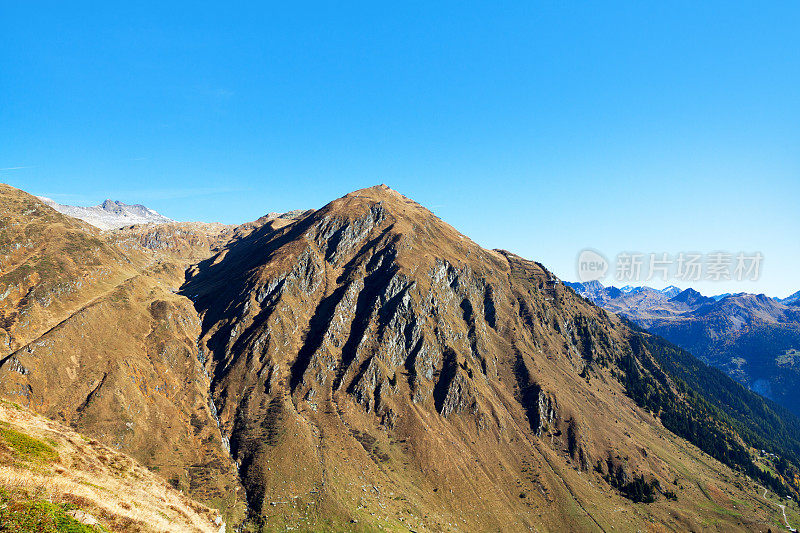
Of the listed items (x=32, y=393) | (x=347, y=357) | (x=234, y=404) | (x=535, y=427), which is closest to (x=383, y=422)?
(x=347, y=357)

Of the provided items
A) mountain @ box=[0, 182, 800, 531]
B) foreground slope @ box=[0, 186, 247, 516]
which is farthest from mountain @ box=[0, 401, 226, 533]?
foreground slope @ box=[0, 186, 247, 516]

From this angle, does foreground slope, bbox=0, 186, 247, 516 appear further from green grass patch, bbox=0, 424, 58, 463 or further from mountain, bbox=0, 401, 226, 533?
green grass patch, bbox=0, 424, 58, 463

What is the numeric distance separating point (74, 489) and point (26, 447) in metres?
13.5

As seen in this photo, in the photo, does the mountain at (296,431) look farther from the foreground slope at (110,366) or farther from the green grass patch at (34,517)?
the green grass patch at (34,517)

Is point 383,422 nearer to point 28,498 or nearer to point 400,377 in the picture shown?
point 400,377

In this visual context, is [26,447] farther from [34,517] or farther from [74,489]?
[34,517]

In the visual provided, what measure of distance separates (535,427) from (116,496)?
203 m

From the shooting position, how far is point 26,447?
1731 inches

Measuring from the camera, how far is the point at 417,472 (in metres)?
159

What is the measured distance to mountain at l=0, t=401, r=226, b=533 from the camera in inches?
1177

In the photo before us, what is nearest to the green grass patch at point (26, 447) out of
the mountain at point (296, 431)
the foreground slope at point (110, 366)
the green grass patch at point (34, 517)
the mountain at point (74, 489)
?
the mountain at point (74, 489)

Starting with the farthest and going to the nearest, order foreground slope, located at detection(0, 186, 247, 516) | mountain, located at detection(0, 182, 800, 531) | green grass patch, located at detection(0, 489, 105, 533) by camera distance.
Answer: mountain, located at detection(0, 182, 800, 531)
foreground slope, located at detection(0, 186, 247, 516)
green grass patch, located at detection(0, 489, 105, 533)

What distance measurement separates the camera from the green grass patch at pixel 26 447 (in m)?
41.6

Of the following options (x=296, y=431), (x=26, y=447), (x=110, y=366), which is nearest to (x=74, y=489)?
(x=26, y=447)
